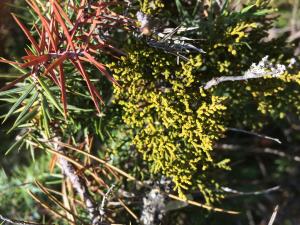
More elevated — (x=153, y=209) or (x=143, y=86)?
(x=143, y=86)

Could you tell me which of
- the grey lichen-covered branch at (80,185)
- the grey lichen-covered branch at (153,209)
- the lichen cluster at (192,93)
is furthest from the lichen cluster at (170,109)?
the grey lichen-covered branch at (80,185)

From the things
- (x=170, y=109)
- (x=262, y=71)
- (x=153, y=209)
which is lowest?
(x=153, y=209)

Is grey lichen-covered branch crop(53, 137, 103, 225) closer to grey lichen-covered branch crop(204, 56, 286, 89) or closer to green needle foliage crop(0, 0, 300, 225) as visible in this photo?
green needle foliage crop(0, 0, 300, 225)

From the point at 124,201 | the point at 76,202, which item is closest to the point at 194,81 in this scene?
the point at 124,201

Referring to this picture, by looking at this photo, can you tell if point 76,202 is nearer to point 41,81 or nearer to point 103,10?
point 41,81

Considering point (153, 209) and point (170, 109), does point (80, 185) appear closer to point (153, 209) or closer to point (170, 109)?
point (153, 209)

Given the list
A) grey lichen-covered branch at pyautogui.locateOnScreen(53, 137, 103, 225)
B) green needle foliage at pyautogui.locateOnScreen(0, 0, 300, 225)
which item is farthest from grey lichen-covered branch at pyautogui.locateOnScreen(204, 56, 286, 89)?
grey lichen-covered branch at pyautogui.locateOnScreen(53, 137, 103, 225)

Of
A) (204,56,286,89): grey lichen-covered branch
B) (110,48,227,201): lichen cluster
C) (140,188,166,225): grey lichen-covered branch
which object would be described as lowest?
(140,188,166,225): grey lichen-covered branch

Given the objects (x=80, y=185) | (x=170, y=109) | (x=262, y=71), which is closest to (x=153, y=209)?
(x=80, y=185)
